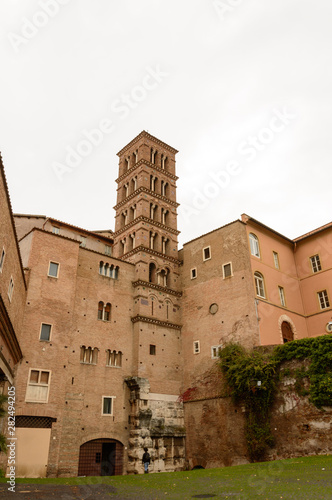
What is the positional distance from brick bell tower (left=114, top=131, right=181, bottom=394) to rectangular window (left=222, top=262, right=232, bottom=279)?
4.91m

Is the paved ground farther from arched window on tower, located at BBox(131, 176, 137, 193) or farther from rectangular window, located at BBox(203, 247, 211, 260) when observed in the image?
arched window on tower, located at BBox(131, 176, 137, 193)

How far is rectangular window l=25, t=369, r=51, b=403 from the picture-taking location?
73.5 ft

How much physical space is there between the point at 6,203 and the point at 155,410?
750 inches

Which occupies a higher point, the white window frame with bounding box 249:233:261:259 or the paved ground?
the white window frame with bounding box 249:233:261:259

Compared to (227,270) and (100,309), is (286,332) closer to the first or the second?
Result: (227,270)

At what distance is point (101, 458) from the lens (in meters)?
24.5

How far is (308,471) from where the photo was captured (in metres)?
15.0

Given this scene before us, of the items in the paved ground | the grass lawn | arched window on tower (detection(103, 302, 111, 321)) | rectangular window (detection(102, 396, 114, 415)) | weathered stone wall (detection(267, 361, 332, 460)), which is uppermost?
arched window on tower (detection(103, 302, 111, 321))

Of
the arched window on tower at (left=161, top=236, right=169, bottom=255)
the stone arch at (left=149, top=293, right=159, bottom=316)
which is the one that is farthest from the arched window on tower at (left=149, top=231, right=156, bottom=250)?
the stone arch at (left=149, top=293, right=159, bottom=316)

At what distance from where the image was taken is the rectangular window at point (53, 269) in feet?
85.8

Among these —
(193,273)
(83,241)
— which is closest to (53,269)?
(83,241)

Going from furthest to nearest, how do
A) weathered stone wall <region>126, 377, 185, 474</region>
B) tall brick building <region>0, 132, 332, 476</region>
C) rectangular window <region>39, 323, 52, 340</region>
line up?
weathered stone wall <region>126, 377, 185, 474</region> < rectangular window <region>39, 323, 52, 340</region> < tall brick building <region>0, 132, 332, 476</region>

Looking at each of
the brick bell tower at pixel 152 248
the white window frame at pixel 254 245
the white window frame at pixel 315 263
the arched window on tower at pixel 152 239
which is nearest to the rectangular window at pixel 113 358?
the brick bell tower at pixel 152 248

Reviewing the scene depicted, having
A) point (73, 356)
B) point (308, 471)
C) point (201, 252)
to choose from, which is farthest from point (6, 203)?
point (201, 252)
